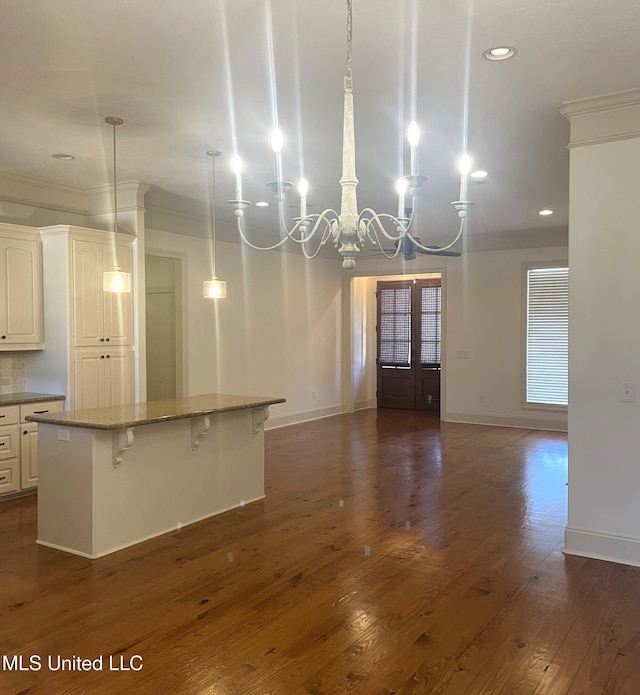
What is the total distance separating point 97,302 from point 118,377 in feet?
2.44

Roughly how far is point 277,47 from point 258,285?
5.73 m

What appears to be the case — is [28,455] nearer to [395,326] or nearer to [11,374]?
[11,374]

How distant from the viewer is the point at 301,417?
9.71 metres

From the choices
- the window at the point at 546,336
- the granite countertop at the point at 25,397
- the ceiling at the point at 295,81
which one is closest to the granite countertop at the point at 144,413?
the granite countertop at the point at 25,397

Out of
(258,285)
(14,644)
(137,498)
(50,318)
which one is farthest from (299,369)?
(14,644)

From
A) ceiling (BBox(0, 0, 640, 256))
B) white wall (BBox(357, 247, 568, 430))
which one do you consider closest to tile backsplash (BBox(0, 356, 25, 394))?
ceiling (BBox(0, 0, 640, 256))

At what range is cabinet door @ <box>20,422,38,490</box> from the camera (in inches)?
209

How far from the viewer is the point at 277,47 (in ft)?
10.1

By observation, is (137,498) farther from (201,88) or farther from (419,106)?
(419,106)

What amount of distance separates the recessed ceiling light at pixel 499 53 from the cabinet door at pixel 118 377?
4222 mm

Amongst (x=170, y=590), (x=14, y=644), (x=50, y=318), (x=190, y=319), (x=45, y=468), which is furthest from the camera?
(x=190, y=319)

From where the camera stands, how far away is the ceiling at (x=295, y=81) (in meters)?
2.78

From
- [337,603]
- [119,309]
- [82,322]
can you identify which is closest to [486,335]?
[119,309]

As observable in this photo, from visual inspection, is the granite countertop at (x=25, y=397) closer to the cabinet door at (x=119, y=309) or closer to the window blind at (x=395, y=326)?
the cabinet door at (x=119, y=309)
